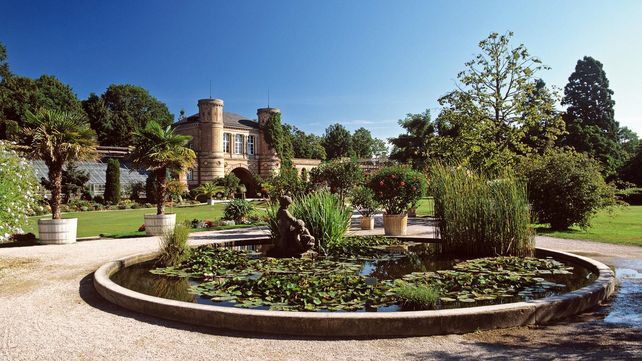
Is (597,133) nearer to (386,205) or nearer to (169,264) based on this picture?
(386,205)

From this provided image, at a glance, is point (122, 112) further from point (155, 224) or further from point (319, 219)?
point (319, 219)

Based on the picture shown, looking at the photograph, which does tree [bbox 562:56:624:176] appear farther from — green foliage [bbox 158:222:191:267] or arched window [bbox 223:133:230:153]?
green foliage [bbox 158:222:191:267]

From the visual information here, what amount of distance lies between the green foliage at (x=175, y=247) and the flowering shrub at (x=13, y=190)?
9.66 feet

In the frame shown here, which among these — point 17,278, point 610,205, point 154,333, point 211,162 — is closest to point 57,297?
Result: point 17,278

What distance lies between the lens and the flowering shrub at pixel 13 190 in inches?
331

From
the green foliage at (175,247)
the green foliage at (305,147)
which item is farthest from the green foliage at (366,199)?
the green foliage at (305,147)

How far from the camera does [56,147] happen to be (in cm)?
1163

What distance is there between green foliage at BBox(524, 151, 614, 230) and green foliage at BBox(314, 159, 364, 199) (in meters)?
6.15

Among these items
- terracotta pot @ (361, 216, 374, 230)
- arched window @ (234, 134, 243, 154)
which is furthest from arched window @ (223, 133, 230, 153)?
terracotta pot @ (361, 216, 374, 230)

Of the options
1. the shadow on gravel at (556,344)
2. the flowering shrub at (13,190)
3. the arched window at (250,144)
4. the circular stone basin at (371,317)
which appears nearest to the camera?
the shadow on gravel at (556,344)

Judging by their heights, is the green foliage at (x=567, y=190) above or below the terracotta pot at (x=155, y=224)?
above

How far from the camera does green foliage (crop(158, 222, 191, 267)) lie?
7.69m

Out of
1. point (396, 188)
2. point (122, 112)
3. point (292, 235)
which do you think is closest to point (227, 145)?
point (122, 112)

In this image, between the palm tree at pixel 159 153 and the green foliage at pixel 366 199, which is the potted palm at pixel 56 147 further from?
the green foliage at pixel 366 199
